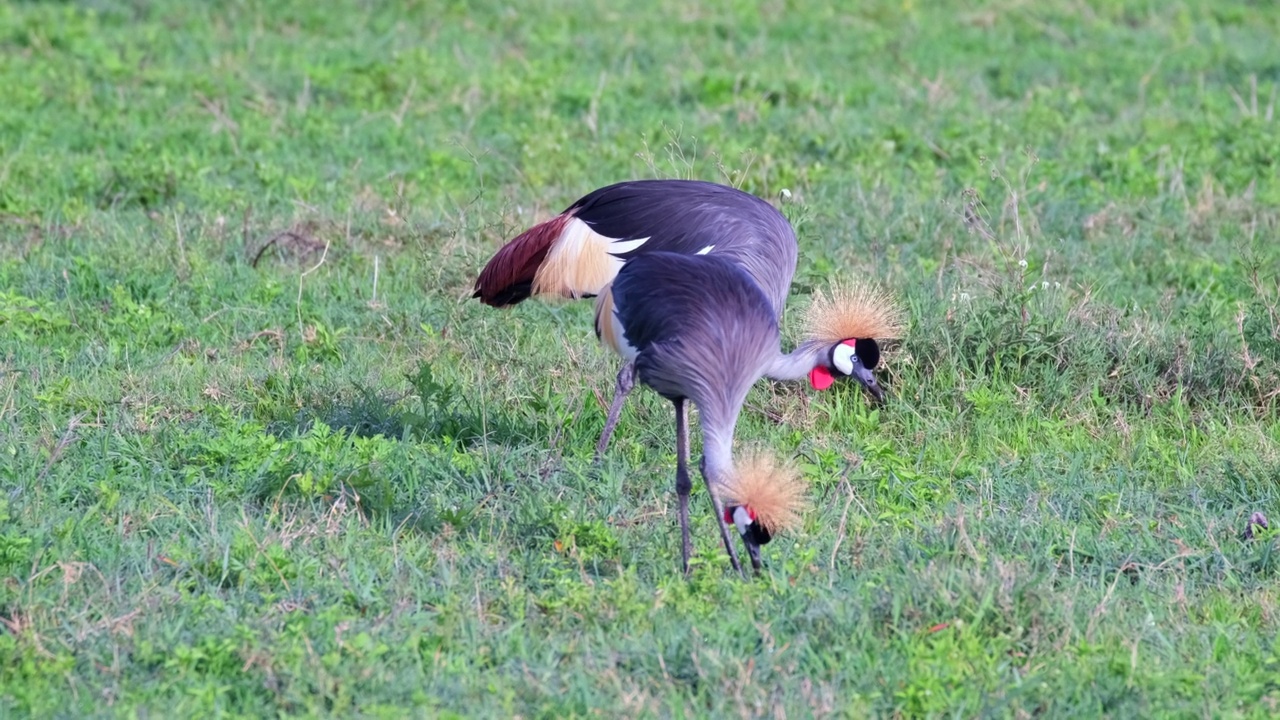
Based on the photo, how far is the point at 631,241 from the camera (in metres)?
4.98

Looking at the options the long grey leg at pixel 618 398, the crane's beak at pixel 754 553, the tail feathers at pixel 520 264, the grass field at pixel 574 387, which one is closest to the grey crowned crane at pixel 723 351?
the crane's beak at pixel 754 553

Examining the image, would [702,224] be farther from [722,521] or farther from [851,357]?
[722,521]

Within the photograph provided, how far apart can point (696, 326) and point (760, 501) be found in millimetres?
556

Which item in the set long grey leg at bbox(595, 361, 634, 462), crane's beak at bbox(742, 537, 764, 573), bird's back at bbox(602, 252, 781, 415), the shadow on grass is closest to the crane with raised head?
long grey leg at bbox(595, 361, 634, 462)

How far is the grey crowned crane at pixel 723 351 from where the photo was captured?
3832 millimetres

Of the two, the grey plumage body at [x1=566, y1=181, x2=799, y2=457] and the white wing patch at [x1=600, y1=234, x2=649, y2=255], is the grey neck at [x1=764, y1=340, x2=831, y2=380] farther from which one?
the white wing patch at [x1=600, y1=234, x2=649, y2=255]

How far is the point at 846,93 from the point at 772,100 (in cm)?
40

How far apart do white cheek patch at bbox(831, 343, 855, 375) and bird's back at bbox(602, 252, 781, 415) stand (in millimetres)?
157

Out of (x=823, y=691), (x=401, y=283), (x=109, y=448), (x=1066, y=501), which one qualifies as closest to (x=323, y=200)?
(x=401, y=283)

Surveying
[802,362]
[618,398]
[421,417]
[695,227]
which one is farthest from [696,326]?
[421,417]

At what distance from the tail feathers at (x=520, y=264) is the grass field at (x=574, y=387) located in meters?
0.26

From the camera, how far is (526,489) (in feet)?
14.3

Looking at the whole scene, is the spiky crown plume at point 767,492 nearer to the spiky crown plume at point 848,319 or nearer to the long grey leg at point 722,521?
the long grey leg at point 722,521

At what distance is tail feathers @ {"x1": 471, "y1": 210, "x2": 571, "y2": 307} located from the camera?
5.07 meters
